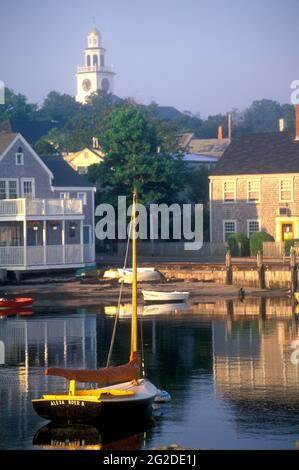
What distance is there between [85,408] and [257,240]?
5646 centimetres

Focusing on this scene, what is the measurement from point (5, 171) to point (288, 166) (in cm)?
2576

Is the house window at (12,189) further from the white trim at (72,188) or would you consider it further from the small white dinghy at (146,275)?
the small white dinghy at (146,275)

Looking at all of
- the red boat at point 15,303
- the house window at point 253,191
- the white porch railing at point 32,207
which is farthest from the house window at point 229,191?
the red boat at point 15,303

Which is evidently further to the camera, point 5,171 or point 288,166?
point 288,166

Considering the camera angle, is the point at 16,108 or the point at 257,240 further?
the point at 16,108

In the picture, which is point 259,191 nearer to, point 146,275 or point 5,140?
point 146,275

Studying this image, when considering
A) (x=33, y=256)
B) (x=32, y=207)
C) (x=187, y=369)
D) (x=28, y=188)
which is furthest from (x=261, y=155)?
(x=187, y=369)

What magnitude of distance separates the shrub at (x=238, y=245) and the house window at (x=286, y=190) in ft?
19.9

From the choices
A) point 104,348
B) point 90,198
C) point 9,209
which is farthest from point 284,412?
point 90,198

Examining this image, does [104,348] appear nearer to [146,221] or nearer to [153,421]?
[153,421]

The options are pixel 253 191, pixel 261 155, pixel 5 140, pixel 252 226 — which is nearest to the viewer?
pixel 5 140

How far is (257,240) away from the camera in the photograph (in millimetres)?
89875

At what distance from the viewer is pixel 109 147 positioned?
322 feet
